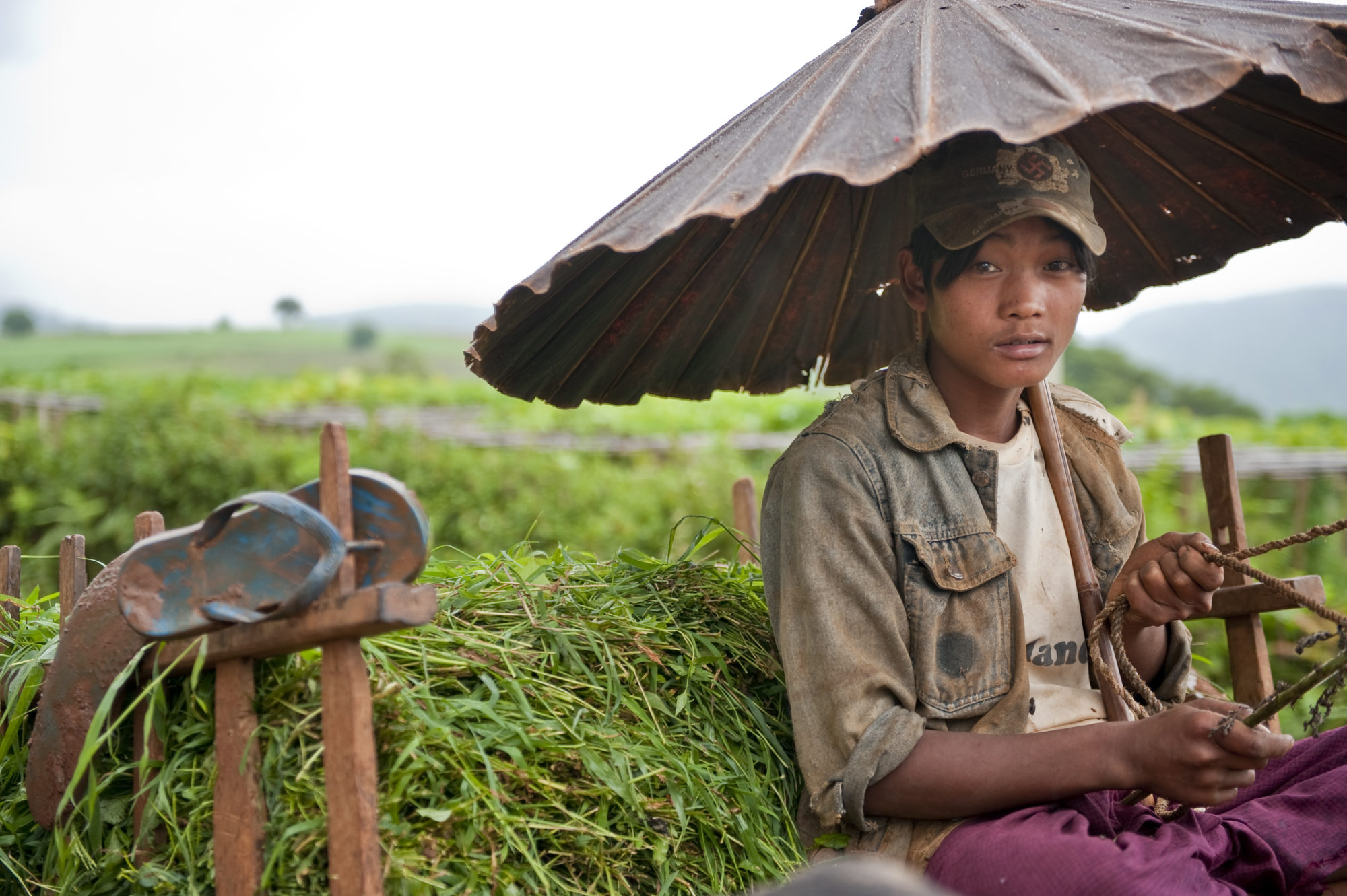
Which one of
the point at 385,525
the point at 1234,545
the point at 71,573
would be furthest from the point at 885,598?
the point at 71,573

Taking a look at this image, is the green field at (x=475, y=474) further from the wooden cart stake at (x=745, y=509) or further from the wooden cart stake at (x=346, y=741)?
the wooden cart stake at (x=346, y=741)

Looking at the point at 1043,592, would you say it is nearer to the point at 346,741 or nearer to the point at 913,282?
the point at 913,282

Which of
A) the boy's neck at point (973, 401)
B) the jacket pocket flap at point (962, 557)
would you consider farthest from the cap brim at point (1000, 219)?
the jacket pocket flap at point (962, 557)

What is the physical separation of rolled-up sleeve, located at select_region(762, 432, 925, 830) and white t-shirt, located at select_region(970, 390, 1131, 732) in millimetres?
336

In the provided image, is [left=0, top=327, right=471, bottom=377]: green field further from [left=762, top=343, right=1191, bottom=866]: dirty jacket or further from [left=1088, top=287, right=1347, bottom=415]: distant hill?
[left=1088, top=287, right=1347, bottom=415]: distant hill

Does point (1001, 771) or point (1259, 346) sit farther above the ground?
point (1259, 346)

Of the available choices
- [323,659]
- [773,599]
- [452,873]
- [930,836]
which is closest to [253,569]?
[323,659]

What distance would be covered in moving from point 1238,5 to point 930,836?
1.55 metres

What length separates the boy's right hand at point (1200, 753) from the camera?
1632 mm

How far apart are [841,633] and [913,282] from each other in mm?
853

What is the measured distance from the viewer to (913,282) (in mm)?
2305

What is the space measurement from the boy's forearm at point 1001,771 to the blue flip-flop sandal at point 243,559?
97cm

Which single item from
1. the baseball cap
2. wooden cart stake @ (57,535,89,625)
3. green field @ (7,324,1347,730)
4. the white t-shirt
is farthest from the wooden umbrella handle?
green field @ (7,324,1347,730)

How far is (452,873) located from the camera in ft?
5.18
